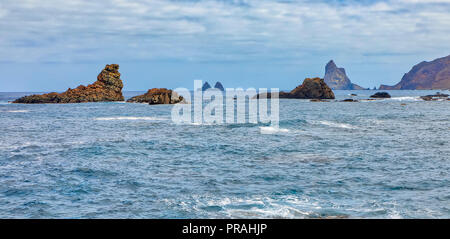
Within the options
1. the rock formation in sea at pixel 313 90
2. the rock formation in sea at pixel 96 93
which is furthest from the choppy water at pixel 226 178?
the rock formation in sea at pixel 313 90

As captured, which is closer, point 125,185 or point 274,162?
point 125,185

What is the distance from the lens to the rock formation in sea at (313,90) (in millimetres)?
158750

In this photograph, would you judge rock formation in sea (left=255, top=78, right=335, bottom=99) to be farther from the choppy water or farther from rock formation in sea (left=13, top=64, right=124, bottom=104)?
the choppy water

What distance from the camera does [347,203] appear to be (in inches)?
567

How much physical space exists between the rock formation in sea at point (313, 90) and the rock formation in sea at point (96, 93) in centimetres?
7096

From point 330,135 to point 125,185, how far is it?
23555 mm

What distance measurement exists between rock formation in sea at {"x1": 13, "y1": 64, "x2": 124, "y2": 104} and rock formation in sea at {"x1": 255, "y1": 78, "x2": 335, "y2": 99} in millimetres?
70961

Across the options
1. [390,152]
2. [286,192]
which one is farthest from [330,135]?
[286,192]

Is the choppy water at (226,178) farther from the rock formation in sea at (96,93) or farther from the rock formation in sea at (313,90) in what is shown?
the rock formation in sea at (313,90)

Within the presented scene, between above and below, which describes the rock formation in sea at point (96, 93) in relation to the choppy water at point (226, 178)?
above

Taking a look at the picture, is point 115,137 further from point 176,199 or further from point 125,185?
point 176,199

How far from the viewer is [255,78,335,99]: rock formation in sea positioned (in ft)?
521

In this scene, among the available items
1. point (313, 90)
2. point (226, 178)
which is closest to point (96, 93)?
point (313, 90)
